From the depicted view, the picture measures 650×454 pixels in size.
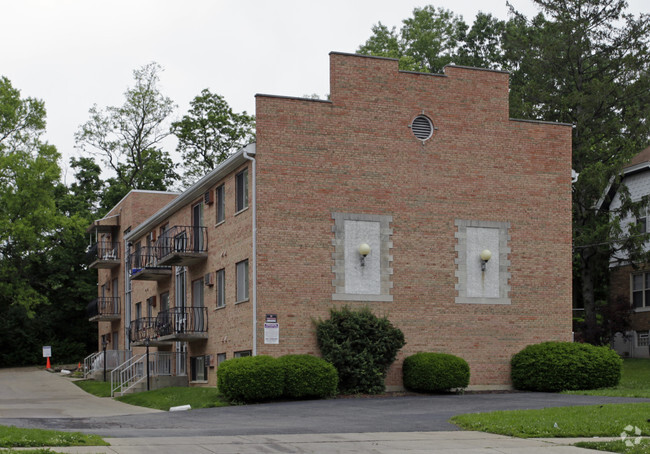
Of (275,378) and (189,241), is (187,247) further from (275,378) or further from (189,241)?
(275,378)

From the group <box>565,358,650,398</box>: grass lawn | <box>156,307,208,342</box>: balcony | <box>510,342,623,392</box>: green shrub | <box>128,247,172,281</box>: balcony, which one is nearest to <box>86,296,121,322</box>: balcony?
<box>128,247,172,281</box>: balcony

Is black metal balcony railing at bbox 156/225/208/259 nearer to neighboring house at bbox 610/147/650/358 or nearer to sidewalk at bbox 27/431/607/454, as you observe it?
sidewalk at bbox 27/431/607/454

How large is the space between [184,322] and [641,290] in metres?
22.0

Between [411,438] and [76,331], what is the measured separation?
49608mm

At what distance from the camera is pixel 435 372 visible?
27.5 metres

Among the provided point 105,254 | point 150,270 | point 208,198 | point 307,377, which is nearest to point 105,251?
point 105,254

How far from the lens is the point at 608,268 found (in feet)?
144

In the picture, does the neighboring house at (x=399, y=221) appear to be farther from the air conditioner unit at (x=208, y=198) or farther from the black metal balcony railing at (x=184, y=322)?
the black metal balcony railing at (x=184, y=322)

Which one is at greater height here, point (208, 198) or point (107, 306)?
point (208, 198)

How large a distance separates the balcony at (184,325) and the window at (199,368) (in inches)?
33.3

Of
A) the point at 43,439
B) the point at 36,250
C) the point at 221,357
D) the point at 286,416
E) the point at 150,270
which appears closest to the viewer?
the point at 43,439

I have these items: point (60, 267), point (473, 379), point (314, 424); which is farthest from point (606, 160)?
point (60, 267)

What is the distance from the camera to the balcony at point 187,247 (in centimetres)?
3312

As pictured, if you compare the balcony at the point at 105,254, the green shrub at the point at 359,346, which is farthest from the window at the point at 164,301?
the green shrub at the point at 359,346
